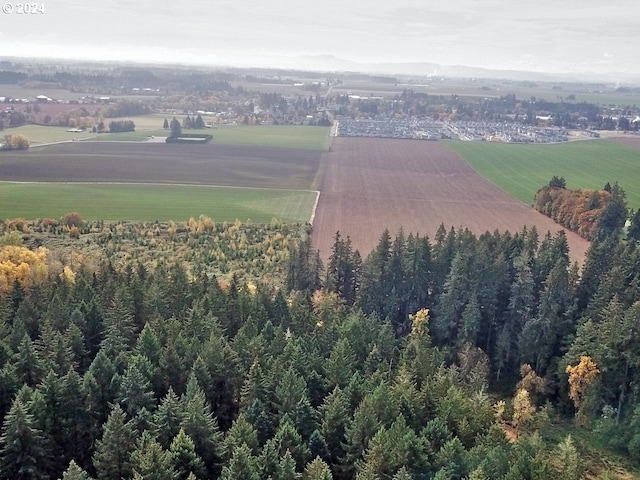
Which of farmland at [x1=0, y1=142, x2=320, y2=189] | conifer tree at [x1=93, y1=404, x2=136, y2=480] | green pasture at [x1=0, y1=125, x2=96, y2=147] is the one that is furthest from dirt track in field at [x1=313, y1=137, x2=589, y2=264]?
green pasture at [x1=0, y1=125, x2=96, y2=147]

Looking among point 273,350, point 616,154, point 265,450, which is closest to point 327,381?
point 273,350

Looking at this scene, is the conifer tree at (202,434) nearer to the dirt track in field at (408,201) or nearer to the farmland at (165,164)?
the dirt track in field at (408,201)

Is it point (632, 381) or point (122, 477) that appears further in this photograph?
point (632, 381)

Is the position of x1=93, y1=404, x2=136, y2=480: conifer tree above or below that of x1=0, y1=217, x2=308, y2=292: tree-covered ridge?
above

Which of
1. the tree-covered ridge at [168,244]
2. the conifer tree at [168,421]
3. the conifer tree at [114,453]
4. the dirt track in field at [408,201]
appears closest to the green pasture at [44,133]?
the dirt track in field at [408,201]

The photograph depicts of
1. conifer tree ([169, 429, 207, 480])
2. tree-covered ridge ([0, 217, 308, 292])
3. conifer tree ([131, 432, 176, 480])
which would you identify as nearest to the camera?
conifer tree ([131, 432, 176, 480])

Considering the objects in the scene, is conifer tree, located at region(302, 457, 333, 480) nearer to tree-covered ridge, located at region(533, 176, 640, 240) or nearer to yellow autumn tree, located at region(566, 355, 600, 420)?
yellow autumn tree, located at region(566, 355, 600, 420)

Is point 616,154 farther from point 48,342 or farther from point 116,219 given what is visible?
point 48,342

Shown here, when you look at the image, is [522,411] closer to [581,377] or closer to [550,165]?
[581,377]
